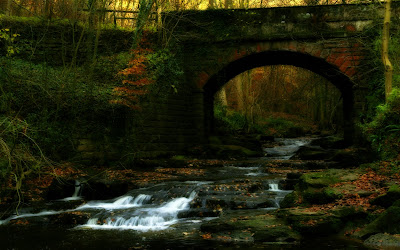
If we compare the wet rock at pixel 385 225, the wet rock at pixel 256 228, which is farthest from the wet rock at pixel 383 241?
the wet rock at pixel 256 228

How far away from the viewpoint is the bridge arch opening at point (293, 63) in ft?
49.7

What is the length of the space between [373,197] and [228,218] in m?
2.58

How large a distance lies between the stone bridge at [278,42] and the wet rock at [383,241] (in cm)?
980

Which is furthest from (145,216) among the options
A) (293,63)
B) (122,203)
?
(293,63)

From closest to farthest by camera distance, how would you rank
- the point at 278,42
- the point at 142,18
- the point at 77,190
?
the point at 77,190 → the point at 142,18 → the point at 278,42

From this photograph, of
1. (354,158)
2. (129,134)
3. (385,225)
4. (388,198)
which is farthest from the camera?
(129,134)

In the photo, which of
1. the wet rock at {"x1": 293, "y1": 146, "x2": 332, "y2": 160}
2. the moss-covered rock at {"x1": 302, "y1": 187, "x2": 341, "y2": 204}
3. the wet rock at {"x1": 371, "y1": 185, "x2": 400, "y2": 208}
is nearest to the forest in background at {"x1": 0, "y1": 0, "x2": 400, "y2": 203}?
the wet rock at {"x1": 293, "y1": 146, "x2": 332, "y2": 160}

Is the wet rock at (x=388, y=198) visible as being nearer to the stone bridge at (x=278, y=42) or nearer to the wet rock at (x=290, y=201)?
the wet rock at (x=290, y=201)

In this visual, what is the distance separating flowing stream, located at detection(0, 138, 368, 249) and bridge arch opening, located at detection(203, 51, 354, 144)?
6.82 metres

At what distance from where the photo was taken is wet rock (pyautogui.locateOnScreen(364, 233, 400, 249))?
4883 millimetres

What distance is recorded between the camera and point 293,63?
1711 cm

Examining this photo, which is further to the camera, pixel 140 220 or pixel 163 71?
pixel 163 71

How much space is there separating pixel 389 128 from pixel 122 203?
671 centimetres

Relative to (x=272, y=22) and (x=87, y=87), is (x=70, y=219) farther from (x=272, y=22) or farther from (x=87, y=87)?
(x=272, y=22)
